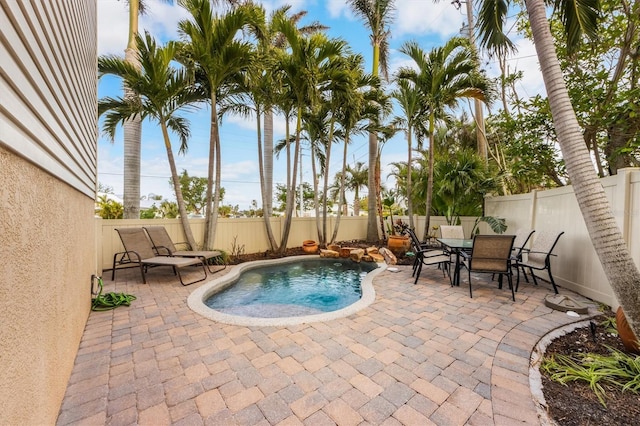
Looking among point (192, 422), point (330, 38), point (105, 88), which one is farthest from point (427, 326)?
point (105, 88)

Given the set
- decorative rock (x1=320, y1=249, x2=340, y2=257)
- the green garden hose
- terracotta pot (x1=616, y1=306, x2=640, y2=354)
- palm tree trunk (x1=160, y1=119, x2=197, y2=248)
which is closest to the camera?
terracotta pot (x1=616, y1=306, x2=640, y2=354)

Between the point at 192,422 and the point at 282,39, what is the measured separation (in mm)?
14581

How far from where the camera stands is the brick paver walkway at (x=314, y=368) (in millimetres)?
1833

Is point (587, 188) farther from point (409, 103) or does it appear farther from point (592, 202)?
point (409, 103)

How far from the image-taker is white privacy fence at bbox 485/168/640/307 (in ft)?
11.8

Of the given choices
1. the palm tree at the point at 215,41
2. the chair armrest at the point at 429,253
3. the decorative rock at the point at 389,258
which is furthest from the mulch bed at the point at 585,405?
the palm tree at the point at 215,41

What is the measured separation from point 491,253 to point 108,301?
617cm

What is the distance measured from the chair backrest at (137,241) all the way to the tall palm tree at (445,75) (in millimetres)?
Answer: 7918

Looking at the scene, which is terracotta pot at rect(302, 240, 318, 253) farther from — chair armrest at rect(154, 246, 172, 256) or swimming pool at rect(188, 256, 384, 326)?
chair armrest at rect(154, 246, 172, 256)

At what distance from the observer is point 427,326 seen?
10.6 feet

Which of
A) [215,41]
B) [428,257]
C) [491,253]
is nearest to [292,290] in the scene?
[428,257]

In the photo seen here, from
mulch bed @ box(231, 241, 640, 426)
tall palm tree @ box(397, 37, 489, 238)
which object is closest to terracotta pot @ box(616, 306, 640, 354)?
mulch bed @ box(231, 241, 640, 426)

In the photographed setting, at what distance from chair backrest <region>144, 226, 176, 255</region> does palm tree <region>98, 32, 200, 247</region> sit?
61cm

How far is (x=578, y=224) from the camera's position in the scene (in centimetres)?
454
